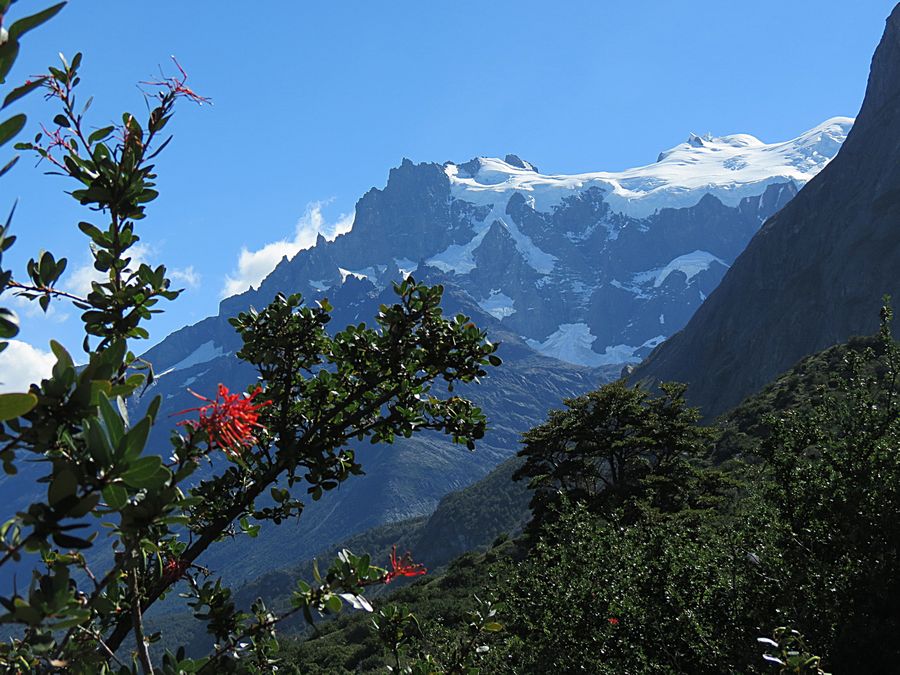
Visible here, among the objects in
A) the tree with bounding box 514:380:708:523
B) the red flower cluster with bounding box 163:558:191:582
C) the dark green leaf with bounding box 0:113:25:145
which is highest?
the dark green leaf with bounding box 0:113:25:145

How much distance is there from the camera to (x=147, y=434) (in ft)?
4.10

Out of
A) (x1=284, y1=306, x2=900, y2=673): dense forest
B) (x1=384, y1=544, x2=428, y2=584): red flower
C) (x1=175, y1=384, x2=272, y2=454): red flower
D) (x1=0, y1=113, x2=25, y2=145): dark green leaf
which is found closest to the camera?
(x1=0, y1=113, x2=25, y2=145): dark green leaf

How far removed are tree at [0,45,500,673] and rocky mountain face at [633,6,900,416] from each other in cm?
8203

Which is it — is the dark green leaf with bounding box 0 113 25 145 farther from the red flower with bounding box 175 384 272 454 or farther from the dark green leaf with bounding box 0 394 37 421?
the red flower with bounding box 175 384 272 454

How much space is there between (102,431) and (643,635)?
7.76m

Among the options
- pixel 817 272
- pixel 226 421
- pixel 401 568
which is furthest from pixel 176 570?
pixel 817 272

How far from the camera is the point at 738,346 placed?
104750mm

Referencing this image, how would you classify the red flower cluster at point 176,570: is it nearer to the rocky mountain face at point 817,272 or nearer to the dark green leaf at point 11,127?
the dark green leaf at point 11,127

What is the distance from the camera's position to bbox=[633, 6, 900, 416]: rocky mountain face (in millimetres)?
83875

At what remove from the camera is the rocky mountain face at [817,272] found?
275 ft

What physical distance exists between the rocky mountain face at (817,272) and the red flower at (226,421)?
83882 millimetres

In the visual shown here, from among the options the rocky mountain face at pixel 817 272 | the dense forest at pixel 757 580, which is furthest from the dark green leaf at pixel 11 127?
the rocky mountain face at pixel 817 272

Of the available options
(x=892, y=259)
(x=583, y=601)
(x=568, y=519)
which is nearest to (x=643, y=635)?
(x=583, y=601)

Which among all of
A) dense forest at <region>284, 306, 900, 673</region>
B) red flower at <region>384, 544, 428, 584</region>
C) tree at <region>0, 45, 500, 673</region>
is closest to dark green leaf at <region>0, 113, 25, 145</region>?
tree at <region>0, 45, 500, 673</region>
